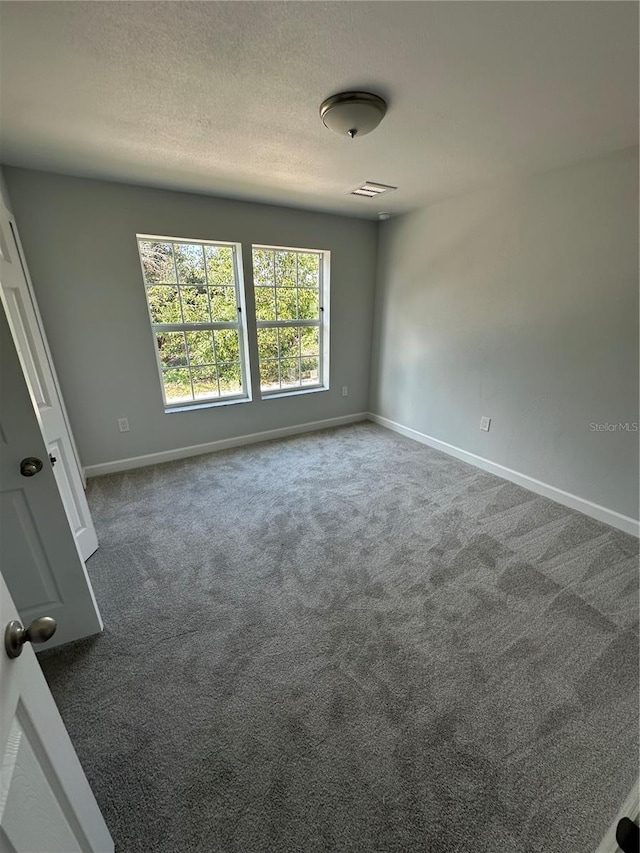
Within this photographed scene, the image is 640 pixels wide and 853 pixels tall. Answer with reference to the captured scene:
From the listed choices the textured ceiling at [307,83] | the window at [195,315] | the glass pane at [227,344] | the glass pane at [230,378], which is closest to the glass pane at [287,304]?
the window at [195,315]

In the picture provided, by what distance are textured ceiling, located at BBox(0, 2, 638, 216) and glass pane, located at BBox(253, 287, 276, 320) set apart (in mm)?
1144

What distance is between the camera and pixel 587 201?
2.13 m

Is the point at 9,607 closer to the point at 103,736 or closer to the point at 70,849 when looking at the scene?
the point at 70,849

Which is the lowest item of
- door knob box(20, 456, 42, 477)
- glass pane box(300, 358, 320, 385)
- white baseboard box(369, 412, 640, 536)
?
white baseboard box(369, 412, 640, 536)

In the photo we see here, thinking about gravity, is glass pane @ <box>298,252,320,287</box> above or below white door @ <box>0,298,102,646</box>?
above

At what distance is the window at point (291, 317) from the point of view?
3.36 m

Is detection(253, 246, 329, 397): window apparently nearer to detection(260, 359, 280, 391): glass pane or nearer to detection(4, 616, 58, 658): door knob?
detection(260, 359, 280, 391): glass pane

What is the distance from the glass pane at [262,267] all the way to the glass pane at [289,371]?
798 mm

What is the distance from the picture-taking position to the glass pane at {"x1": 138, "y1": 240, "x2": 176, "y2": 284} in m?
2.84

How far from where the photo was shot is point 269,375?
12.0 ft

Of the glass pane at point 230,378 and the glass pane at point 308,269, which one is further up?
the glass pane at point 308,269

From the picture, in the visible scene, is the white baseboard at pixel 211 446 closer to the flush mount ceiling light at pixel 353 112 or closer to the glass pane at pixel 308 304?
the glass pane at pixel 308 304

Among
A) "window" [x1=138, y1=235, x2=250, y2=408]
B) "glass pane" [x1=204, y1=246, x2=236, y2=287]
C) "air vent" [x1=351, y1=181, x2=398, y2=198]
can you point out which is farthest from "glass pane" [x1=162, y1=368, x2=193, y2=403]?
"air vent" [x1=351, y1=181, x2=398, y2=198]

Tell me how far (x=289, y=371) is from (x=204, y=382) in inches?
36.2
